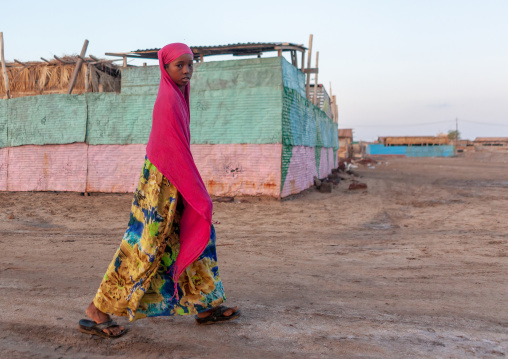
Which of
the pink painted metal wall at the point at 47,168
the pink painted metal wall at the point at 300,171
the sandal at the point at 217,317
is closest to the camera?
the sandal at the point at 217,317

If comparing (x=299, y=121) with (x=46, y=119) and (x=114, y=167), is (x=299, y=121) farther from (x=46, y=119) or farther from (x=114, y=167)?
(x=46, y=119)

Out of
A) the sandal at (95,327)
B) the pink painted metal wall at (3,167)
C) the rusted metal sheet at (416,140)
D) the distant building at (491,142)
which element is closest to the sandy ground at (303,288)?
the sandal at (95,327)

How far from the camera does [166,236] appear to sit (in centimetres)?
231

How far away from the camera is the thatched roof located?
1170cm

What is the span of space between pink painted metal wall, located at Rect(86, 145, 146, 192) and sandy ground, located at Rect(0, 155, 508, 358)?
232cm

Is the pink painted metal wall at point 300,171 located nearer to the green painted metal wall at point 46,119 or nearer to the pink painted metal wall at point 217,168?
the pink painted metal wall at point 217,168

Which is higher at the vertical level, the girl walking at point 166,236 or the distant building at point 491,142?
the distant building at point 491,142

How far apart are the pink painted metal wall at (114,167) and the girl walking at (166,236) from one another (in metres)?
7.44

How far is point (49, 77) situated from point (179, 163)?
38.6 feet

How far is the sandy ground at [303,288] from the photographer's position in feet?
7.32

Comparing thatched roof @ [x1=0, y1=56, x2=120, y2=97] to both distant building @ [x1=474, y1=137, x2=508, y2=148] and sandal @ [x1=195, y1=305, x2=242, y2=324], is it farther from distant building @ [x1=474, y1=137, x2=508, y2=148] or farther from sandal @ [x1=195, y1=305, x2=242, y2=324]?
distant building @ [x1=474, y1=137, x2=508, y2=148]

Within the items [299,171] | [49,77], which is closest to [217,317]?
[299,171]

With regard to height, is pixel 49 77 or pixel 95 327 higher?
pixel 49 77

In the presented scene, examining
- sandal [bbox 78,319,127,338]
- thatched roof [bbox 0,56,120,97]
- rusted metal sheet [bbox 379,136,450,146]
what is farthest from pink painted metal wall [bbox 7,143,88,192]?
rusted metal sheet [bbox 379,136,450,146]
